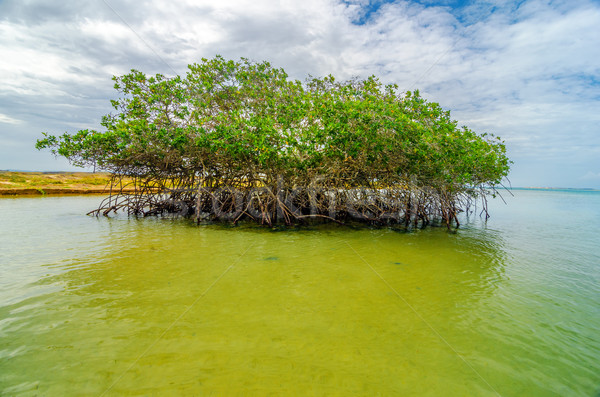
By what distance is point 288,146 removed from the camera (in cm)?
684

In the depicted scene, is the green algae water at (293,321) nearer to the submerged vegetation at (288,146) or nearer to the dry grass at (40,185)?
the submerged vegetation at (288,146)

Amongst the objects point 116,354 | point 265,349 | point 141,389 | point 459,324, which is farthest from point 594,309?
point 116,354

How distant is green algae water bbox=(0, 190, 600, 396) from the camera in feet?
6.39

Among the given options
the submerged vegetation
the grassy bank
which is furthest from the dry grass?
the submerged vegetation

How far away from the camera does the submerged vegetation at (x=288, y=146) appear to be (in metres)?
6.62

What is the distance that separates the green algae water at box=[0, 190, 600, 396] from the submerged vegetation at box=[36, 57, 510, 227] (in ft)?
8.89

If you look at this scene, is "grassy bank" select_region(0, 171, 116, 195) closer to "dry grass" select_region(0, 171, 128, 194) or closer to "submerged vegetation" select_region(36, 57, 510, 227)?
"dry grass" select_region(0, 171, 128, 194)

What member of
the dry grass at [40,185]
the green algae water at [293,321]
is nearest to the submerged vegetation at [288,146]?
the green algae water at [293,321]

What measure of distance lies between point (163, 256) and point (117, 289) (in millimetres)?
1479

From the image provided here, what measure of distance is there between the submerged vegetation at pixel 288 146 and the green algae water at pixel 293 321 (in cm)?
271

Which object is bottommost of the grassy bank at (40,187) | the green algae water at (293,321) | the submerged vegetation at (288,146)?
the green algae water at (293,321)

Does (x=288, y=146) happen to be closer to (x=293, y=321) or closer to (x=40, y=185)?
(x=293, y=321)

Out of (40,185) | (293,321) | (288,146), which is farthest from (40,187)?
(293,321)

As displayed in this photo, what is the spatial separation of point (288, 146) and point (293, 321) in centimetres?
482
